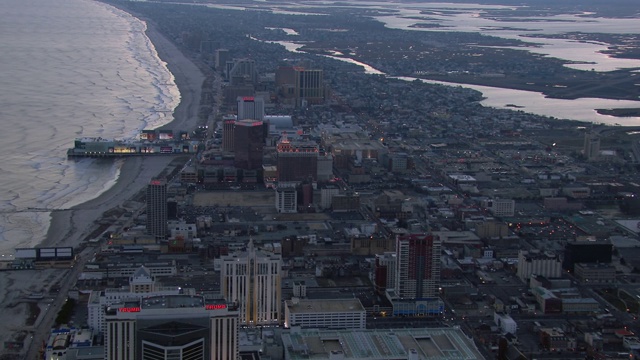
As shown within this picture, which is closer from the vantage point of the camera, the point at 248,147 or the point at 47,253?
the point at 47,253

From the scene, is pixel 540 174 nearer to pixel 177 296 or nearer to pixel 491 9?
pixel 177 296

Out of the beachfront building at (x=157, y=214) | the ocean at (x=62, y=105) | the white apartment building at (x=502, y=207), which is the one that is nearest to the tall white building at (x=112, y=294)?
the ocean at (x=62, y=105)

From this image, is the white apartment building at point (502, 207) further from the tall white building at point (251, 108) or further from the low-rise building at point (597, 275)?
the tall white building at point (251, 108)

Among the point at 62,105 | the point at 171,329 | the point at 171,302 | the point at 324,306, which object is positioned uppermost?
the point at 171,302

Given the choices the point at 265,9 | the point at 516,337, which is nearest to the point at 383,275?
the point at 516,337

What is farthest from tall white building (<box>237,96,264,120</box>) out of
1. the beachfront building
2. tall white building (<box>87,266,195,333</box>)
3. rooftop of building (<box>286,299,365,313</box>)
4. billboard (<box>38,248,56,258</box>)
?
rooftop of building (<box>286,299,365,313</box>)

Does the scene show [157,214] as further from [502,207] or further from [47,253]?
[502,207]

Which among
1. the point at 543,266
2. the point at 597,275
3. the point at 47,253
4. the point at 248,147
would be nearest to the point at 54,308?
the point at 47,253
